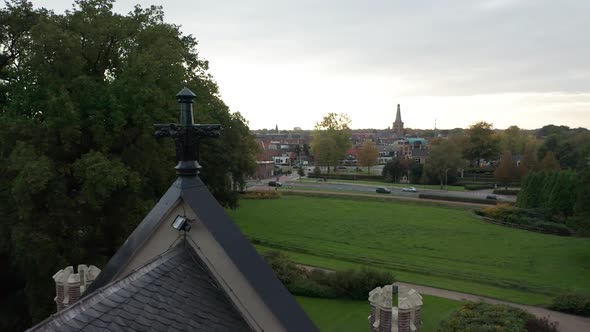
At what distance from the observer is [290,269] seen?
64.6 feet

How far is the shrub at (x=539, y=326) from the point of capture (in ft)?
47.0

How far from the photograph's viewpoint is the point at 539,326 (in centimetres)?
1446

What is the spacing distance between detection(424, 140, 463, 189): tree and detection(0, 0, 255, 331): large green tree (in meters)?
48.3

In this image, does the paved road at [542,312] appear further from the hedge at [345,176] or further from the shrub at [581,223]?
the hedge at [345,176]

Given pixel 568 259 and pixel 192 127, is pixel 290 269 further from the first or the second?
pixel 568 259

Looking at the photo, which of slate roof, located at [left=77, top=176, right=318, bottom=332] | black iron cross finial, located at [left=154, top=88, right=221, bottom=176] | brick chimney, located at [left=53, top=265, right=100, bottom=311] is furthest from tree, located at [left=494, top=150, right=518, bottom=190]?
black iron cross finial, located at [left=154, top=88, right=221, bottom=176]

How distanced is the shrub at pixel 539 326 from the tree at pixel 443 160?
4513 cm

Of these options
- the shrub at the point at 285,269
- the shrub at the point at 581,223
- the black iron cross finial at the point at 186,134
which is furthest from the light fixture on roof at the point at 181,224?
the shrub at the point at 581,223

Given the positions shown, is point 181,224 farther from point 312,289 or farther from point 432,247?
point 432,247

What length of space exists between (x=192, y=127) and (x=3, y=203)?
A: 14.6 m

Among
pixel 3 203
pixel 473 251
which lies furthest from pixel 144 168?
pixel 473 251

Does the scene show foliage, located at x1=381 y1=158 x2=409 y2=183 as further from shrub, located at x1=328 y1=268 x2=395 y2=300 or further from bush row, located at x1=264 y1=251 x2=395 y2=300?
shrub, located at x1=328 y1=268 x2=395 y2=300

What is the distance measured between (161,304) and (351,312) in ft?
46.8

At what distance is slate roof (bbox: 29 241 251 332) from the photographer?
9.91 ft
